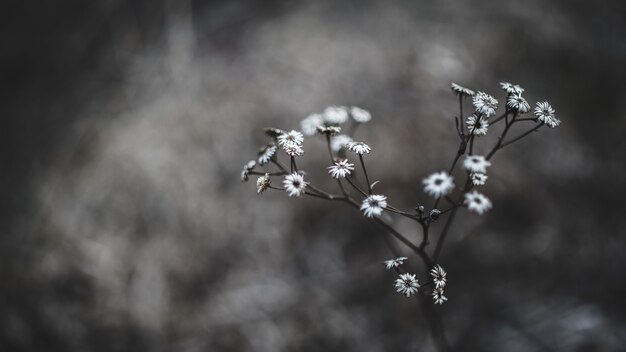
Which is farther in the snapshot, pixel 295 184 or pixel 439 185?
pixel 295 184

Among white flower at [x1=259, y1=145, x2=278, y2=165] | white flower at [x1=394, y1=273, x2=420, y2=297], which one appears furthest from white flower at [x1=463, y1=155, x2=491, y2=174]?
white flower at [x1=259, y1=145, x2=278, y2=165]

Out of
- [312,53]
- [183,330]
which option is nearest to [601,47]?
[312,53]

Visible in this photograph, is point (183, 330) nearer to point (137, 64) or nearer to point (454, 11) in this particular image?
point (137, 64)

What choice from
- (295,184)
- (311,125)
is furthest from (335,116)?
(295,184)

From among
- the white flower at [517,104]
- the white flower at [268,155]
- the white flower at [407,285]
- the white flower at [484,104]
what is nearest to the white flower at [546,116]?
the white flower at [517,104]

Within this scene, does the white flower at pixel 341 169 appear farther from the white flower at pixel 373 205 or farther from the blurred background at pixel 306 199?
the blurred background at pixel 306 199

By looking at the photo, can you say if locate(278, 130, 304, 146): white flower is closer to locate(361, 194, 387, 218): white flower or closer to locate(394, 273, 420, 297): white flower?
locate(361, 194, 387, 218): white flower

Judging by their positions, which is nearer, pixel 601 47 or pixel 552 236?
pixel 552 236

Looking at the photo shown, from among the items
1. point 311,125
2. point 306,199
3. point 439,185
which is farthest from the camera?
point 306,199

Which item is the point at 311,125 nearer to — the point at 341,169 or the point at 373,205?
the point at 341,169
